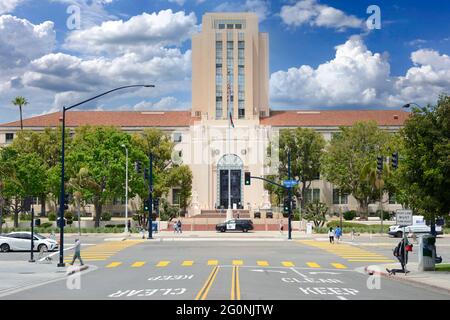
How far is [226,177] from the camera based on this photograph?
98.8m

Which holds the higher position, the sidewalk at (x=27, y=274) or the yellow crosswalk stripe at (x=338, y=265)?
the sidewalk at (x=27, y=274)

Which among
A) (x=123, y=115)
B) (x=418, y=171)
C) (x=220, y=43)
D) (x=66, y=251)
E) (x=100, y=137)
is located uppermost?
(x=220, y=43)

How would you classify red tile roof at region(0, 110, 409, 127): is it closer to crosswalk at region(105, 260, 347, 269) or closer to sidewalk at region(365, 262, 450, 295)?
crosswalk at region(105, 260, 347, 269)

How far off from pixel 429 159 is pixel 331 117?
7722 cm

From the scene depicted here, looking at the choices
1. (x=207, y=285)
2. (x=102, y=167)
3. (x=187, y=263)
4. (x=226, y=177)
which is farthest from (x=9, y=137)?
(x=207, y=285)

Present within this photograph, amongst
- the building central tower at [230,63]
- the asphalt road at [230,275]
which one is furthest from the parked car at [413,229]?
the building central tower at [230,63]

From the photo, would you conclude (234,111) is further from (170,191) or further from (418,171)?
(418,171)

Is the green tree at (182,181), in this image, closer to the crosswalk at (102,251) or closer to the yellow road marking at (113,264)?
the crosswalk at (102,251)

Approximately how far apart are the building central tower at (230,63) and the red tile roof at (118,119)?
6197 mm

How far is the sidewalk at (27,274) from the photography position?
23.6 meters

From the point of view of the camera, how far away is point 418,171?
30.6 meters

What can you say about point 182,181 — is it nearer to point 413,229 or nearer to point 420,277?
point 413,229

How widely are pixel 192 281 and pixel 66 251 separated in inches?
861

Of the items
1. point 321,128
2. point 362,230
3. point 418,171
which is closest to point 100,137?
point 362,230
